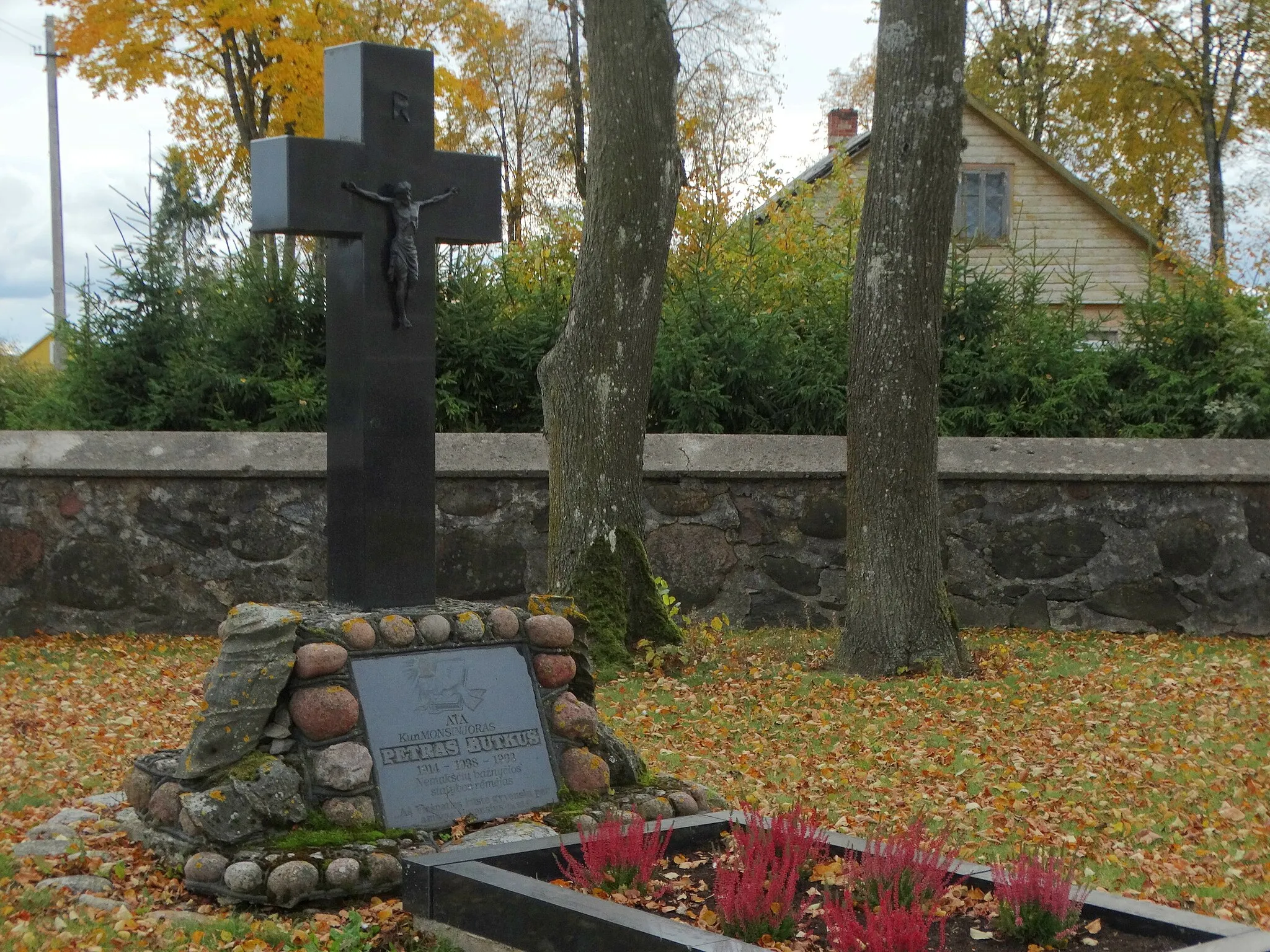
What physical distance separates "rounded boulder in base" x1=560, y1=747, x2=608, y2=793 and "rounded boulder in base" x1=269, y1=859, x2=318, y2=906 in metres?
1.10

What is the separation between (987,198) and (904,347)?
17972 millimetres

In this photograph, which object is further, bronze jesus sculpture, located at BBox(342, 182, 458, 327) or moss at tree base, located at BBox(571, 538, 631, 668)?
moss at tree base, located at BBox(571, 538, 631, 668)

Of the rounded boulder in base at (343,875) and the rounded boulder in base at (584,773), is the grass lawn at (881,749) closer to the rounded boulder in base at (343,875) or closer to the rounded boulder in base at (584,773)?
the rounded boulder in base at (343,875)

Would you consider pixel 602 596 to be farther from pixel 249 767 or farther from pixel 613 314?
pixel 249 767

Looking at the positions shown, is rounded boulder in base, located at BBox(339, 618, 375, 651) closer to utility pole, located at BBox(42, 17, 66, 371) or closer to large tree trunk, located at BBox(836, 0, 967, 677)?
large tree trunk, located at BBox(836, 0, 967, 677)

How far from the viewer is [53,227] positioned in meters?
22.8

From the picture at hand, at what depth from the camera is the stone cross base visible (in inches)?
161

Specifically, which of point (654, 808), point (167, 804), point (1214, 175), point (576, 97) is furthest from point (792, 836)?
point (1214, 175)

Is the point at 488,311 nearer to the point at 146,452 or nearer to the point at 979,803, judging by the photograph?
the point at 146,452

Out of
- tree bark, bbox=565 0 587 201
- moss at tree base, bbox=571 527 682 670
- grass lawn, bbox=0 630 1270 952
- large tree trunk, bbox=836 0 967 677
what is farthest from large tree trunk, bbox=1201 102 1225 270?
moss at tree base, bbox=571 527 682 670

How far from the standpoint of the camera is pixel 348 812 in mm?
4312

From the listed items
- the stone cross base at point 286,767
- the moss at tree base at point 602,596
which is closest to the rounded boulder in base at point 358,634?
the stone cross base at point 286,767

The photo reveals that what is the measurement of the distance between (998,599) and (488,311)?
4.45 meters

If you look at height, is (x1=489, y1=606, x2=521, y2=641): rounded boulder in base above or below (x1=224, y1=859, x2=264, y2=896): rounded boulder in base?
above
